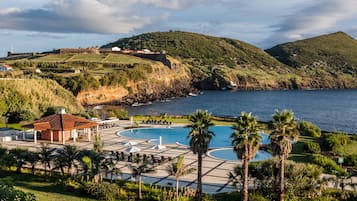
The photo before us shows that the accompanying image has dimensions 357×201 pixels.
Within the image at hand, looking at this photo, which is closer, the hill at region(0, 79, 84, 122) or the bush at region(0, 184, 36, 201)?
the bush at region(0, 184, 36, 201)

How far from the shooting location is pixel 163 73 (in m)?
115

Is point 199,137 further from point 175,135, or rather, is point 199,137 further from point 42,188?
point 175,135

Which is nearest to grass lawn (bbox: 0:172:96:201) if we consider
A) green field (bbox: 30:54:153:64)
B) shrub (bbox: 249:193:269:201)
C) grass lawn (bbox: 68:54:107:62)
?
shrub (bbox: 249:193:269:201)

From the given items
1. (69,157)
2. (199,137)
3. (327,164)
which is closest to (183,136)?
(327,164)

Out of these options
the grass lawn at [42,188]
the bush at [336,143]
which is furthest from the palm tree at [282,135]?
the bush at [336,143]

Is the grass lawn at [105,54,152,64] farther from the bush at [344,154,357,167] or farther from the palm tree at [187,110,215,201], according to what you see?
the palm tree at [187,110,215,201]

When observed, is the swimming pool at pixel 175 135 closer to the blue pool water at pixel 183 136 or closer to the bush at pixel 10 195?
the blue pool water at pixel 183 136

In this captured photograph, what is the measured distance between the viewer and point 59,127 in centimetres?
3244

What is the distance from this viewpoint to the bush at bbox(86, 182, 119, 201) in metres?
18.5

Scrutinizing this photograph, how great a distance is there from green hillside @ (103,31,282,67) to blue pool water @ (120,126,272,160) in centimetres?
11606

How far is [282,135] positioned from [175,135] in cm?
2018

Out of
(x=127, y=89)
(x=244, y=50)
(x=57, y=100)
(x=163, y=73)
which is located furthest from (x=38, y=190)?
(x=244, y=50)

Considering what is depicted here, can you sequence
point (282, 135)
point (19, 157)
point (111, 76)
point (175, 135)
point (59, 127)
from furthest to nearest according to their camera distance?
1. point (111, 76)
2. point (175, 135)
3. point (59, 127)
4. point (19, 157)
5. point (282, 135)

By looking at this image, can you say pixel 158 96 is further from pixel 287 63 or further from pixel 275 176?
pixel 287 63
